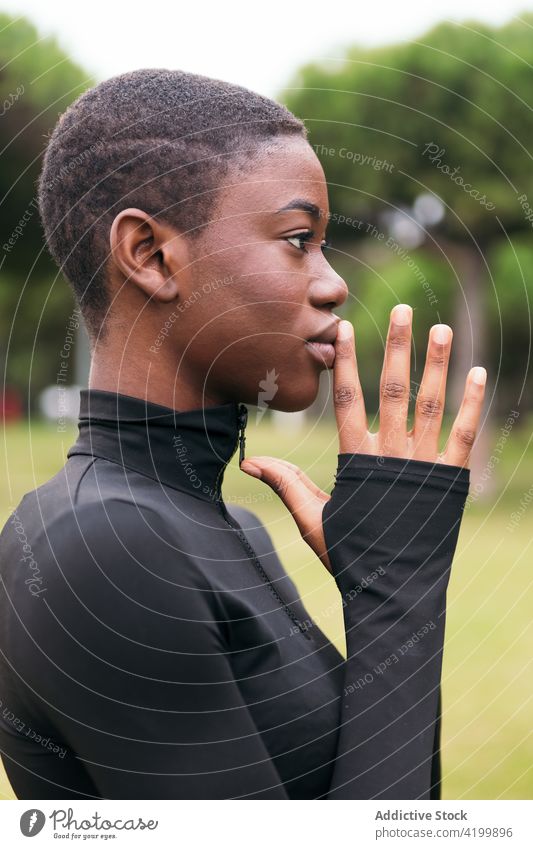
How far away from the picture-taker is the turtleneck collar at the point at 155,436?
1.85 m

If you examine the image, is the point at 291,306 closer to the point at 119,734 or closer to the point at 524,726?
the point at 119,734

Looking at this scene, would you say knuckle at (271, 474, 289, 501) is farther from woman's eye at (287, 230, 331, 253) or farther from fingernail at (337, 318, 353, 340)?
woman's eye at (287, 230, 331, 253)

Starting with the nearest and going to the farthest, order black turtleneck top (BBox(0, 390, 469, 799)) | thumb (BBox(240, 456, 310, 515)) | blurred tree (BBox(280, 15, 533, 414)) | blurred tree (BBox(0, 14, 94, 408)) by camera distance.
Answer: black turtleneck top (BBox(0, 390, 469, 799))
thumb (BBox(240, 456, 310, 515))
blurred tree (BBox(0, 14, 94, 408))
blurred tree (BBox(280, 15, 533, 414))

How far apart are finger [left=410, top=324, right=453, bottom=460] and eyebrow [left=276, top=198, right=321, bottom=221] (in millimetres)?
323

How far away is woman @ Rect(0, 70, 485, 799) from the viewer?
5.32ft

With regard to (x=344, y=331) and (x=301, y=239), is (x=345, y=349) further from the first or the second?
(x=301, y=239)

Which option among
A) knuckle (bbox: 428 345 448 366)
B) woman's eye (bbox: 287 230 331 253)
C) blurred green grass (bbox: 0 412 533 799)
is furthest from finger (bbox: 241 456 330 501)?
blurred green grass (bbox: 0 412 533 799)

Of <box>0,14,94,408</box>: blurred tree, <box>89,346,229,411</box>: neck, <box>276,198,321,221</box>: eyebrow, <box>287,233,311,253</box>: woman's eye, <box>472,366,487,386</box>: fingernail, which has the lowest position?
<box>89,346,229,411</box>: neck

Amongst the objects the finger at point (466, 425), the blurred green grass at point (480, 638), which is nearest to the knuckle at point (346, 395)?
the finger at point (466, 425)

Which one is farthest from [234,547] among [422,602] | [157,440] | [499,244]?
[499,244]

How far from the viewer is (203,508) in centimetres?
190

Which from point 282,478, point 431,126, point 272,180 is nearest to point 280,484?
point 282,478

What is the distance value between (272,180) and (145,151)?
238mm

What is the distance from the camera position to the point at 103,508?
5.41 ft
